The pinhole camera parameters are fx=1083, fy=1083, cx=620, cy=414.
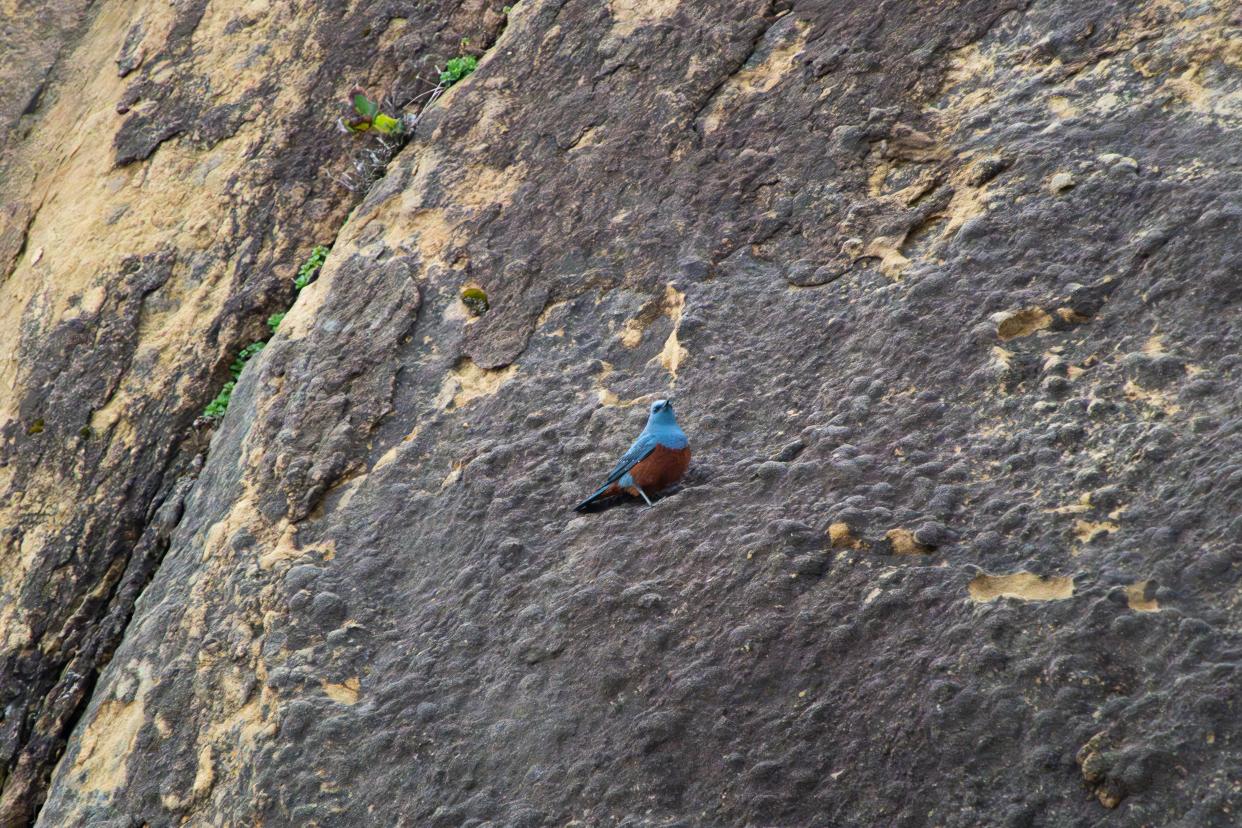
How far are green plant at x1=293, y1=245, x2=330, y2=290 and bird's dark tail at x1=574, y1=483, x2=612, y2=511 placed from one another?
248 centimetres

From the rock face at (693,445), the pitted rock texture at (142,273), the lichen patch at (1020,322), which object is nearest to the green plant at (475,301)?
the rock face at (693,445)

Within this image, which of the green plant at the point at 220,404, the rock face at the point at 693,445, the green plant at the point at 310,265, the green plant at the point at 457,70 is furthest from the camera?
the green plant at the point at 457,70

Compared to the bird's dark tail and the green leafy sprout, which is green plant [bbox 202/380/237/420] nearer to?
the green leafy sprout

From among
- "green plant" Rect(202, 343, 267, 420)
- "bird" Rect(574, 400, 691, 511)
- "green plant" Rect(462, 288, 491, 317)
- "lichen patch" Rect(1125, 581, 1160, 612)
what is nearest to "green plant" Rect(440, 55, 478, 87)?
"green plant" Rect(462, 288, 491, 317)

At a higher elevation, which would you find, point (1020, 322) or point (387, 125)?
point (387, 125)

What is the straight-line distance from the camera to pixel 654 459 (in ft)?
13.1

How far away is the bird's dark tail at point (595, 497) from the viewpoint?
13.6 feet

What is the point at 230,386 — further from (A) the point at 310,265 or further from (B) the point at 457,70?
(B) the point at 457,70

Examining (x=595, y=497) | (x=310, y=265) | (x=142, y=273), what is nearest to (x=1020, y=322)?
(x=595, y=497)

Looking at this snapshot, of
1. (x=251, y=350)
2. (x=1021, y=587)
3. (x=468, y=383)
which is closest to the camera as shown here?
(x=1021, y=587)

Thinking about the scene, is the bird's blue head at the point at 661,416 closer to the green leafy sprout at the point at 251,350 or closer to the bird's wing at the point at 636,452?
the bird's wing at the point at 636,452

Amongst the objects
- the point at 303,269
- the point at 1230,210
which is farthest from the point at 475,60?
the point at 1230,210

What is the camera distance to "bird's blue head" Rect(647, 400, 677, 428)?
4.04 metres

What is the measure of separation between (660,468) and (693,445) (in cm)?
25
